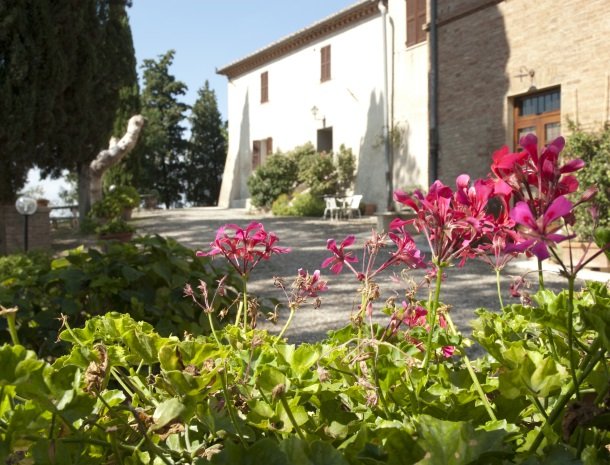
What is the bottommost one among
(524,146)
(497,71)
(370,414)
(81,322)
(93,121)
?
(81,322)

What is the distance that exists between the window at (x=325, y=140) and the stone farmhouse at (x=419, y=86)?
0.04m

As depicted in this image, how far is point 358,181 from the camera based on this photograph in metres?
17.7

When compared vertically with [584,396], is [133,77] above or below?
above

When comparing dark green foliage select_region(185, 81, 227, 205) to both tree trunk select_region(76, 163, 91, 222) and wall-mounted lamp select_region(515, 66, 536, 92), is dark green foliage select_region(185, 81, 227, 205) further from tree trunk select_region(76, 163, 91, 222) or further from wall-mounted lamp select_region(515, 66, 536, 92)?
wall-mounted lamp select_region(515, 66, 536, 92)

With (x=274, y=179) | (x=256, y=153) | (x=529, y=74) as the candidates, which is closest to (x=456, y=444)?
(x=529, y=74)

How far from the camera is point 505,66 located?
36.0 feet

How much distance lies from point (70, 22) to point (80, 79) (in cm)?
101

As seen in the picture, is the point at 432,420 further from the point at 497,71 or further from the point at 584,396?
the point at 497,71

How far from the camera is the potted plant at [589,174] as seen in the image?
7.56 meters

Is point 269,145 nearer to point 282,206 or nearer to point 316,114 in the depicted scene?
point 316,114

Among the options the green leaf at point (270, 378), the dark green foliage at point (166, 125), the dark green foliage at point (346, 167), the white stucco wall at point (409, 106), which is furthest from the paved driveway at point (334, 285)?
the dark green foliage at point (166, 125)

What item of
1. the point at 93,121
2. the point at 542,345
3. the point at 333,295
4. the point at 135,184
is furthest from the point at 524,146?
the point at 135,184

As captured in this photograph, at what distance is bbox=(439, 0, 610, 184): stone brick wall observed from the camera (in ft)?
31.3

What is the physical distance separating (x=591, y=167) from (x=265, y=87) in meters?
15.8
